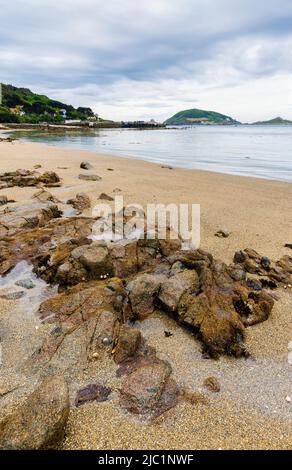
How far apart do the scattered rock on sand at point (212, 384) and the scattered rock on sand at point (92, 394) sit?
111 centimetres

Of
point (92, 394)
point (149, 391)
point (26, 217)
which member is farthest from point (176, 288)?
point (26, 217)

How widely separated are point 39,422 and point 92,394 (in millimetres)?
816

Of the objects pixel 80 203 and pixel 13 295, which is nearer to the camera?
pixel 13 295

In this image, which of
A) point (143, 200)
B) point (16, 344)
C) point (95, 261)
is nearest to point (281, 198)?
point (143, 200)

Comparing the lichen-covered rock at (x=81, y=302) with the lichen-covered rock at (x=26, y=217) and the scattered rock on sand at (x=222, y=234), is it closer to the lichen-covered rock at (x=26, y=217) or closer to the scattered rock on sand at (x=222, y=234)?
the lichen-covered rock at (x=26, y=217)

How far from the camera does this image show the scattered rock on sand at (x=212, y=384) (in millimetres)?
3832

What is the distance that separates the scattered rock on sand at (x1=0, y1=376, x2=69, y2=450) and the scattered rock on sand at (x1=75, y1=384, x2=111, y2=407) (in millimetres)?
458

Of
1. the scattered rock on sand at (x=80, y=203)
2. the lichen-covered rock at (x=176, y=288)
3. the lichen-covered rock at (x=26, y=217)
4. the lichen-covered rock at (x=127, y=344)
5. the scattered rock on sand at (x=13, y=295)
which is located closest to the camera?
the lichen-covered rock at (x=127, y=344)

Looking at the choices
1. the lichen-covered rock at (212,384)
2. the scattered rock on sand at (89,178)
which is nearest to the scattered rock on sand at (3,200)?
the scattered rock on sand at (89,178)

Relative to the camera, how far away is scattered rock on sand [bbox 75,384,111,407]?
3.64 metres

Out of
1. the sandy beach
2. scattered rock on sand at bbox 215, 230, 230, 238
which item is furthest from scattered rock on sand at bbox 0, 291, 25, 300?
scattered rock on sand at bbox 215, 230, 230, 238

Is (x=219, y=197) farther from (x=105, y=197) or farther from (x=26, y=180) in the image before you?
(x=26, y=180)

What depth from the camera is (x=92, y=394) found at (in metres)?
3.73

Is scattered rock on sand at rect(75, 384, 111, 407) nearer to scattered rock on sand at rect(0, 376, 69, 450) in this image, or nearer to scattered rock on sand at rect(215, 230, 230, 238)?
scattered rock on sand at rect(0, 376, 69, 450)
